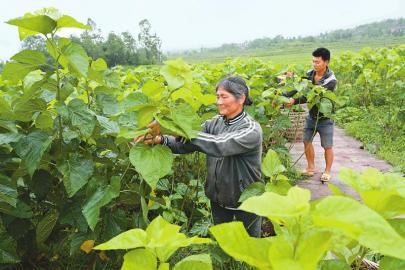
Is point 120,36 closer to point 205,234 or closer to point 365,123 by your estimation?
point 365,123

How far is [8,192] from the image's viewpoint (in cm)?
163

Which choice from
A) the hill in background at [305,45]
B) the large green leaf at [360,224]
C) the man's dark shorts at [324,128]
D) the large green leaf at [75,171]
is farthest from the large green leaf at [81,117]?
the hill in background at [305,45]

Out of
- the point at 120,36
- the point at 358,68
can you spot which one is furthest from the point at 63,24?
the point at 120,36

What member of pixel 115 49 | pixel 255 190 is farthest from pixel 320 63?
pixel 115 49

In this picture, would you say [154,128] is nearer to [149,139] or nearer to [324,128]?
[149,139]

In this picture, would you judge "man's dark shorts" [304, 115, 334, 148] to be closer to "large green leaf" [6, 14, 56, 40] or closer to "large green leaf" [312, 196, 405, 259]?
"large green leaf" [6, 14, 56, 40]

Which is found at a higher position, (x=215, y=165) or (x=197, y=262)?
(x=197, y=262)

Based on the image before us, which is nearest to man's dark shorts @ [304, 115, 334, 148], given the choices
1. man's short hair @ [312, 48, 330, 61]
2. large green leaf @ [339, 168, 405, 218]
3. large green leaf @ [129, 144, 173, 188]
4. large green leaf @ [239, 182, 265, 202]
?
man's short hair @ [312, 48, 330, 61]

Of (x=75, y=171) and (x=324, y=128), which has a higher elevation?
(x=75, y=171)

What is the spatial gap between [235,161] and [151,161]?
1249 millimetres

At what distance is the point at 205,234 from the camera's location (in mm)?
3111

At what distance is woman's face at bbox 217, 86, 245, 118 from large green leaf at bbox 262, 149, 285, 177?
2.45ft

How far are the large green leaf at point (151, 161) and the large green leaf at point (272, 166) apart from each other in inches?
20.9

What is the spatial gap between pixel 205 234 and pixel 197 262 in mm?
2344
